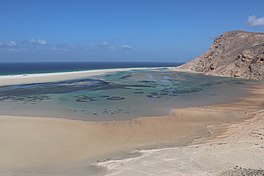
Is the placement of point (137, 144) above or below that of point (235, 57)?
below

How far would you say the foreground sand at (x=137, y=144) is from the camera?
1108 centimetres

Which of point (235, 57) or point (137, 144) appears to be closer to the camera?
point (137, 144)

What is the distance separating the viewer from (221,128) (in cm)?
1825

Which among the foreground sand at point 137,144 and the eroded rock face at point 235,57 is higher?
the eroded rock face at point 235,57

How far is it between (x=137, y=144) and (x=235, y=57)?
2740 inches

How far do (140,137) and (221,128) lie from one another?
5.37 meters

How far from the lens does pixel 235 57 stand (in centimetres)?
7819

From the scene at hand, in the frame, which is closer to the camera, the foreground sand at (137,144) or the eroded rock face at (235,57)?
the foreground sand at (137,144)

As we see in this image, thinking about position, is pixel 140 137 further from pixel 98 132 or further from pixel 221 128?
pixel 221 128

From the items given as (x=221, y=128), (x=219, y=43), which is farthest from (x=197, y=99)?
(x=219, y=43)

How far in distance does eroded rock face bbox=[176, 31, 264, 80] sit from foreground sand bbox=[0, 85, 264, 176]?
4617 centimetres

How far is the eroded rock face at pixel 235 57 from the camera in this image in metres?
65.9

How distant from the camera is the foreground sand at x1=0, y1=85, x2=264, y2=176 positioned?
11.1 meters

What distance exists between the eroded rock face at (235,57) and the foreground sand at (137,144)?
46.2 meters
